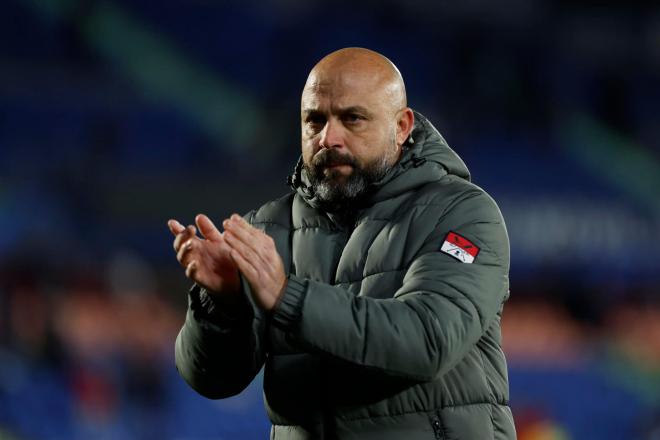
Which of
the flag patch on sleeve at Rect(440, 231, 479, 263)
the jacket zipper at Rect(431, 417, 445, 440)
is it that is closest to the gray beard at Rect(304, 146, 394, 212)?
the flag patch on sleeve at Rect(440, 231, 479, 263)

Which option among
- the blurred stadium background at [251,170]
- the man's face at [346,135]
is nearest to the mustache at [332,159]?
the man's face at [346,135]

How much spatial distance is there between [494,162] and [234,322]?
23.0 ft

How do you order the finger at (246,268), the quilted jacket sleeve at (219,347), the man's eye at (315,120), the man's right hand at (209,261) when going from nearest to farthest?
the finger at (246,268), the man's right hand at (209,261), the quilted jacket sleeve at (219,347), the man's eye at (315,120)

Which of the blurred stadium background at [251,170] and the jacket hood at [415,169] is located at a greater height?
the blurred stadium background at [251,170]

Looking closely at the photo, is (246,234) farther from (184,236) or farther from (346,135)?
(346,135)

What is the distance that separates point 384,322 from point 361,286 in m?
0.23

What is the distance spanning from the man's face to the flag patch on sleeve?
243 millimetres

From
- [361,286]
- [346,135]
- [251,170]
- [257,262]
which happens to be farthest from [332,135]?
[251,170]

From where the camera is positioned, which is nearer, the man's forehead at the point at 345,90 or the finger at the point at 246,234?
the finger at the point at 246,234

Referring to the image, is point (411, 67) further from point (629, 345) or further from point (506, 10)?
point (629, 345)

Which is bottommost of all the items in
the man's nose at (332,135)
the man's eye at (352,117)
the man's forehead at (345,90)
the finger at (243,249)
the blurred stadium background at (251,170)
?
the finger at (243,249)

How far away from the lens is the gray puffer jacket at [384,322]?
1943 mm

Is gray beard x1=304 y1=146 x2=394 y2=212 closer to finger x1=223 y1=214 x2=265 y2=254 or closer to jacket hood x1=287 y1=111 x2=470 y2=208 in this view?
jacket hood x1=287 y1=111 x2=470 y2=208

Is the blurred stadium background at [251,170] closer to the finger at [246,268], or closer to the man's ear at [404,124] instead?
the man's ear at [404,124]
